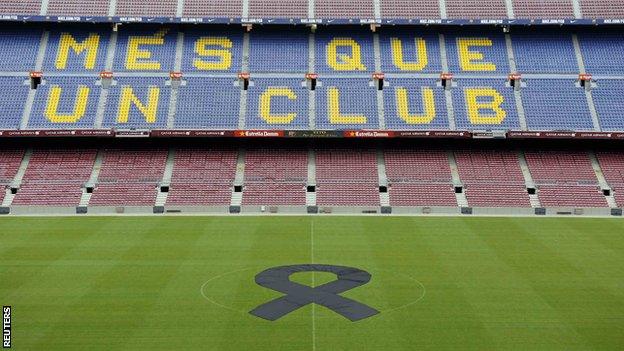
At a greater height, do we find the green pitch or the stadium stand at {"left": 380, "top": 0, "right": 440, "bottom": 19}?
the stadium stand at {"left": 380, "top": 0, "right": 440, "bottom": 19}

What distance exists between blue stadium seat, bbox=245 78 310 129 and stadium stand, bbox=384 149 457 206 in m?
7.69

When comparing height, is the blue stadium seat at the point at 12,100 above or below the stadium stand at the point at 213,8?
below

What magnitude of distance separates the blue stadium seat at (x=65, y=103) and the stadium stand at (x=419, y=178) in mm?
24019

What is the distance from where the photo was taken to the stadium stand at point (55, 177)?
161 ft

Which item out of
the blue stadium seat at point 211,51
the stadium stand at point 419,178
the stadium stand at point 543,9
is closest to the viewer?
the stadium stand at point 419,178

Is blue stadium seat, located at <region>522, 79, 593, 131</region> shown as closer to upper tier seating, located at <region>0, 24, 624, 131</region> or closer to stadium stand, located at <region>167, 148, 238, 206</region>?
upper tier seating, located at <region>0, 24, 624, 131</region>

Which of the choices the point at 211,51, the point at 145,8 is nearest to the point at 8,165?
the point at 145,8

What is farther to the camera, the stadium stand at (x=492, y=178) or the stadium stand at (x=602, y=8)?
the stadium stand at (x=602, y=8)

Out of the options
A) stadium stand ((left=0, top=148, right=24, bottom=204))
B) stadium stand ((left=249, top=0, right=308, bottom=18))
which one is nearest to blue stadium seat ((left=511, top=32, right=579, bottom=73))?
stadium stand ((left=249, top=0, right=308, bottom=18))

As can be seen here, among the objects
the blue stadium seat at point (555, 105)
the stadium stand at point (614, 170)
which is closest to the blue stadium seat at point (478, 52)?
the blue stadium seat at point (555, 105)

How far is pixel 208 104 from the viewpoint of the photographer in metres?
55.4

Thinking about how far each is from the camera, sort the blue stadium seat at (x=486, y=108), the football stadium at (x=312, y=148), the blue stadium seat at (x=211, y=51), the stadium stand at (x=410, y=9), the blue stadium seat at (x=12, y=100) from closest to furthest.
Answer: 1. the football stadium at (x=312, y=148)
2. the blue stadium seat at (x=12, y=100)
3. the blue stadium seat at (x=486, y=108)
4. the blue stadium seat at (x=211, y=51)
5. the stadium stand at (x=410, y=9)

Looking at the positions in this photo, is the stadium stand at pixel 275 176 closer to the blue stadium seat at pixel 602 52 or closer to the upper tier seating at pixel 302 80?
the upper tier seating at pixel 302 80

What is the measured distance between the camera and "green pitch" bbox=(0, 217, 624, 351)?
22.8 metres
